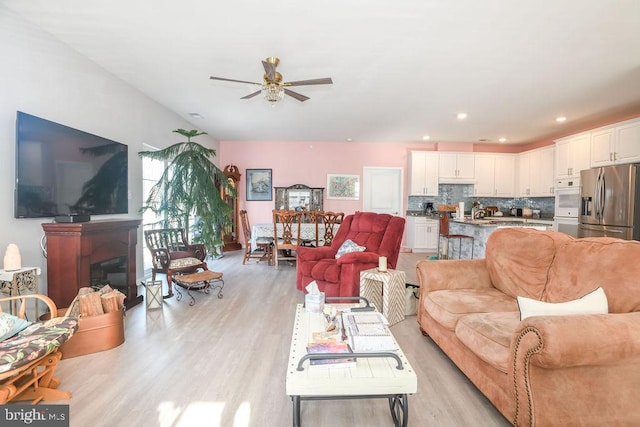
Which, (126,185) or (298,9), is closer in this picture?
(298,9)

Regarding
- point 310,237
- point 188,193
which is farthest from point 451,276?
point 188,193

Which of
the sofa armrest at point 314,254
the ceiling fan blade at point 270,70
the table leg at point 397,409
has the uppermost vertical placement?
the ceiling fan blade at point 270,70

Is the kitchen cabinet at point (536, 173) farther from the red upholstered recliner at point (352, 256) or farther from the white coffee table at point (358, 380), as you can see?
the white coffee table at point (358, 380)

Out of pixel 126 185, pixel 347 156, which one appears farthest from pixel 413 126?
pixel 126 185

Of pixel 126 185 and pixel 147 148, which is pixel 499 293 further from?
pixel 147 148

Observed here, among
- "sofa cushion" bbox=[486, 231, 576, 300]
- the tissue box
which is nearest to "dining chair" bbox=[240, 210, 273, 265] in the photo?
the tissue box

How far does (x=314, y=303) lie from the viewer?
219 centimetres

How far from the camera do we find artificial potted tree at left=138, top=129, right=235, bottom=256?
3987 millimetres

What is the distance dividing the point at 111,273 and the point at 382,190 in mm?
5866

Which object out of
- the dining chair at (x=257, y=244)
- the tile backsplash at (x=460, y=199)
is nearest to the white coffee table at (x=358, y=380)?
the dining chair at (x=257, y=244)

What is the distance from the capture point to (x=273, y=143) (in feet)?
23.9

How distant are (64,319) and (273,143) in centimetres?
587

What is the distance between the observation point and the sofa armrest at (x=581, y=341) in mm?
1240

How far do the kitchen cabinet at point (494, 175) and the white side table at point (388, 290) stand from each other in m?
5.26
